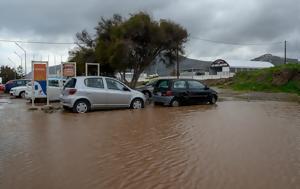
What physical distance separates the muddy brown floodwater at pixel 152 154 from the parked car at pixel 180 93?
604 cm

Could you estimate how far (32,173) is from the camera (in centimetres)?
630

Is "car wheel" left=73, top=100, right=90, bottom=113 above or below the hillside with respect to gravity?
below

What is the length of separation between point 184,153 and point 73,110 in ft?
30.6

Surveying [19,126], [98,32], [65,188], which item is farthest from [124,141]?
[98,32]

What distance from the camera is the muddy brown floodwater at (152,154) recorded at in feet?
19.1

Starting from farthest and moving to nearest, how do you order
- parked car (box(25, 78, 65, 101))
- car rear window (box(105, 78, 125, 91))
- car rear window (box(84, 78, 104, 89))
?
parked car (box(25, 78, 65, 101)), car rear window (box(105, 78, 125, 91)), car rear window (box(84, 78, 104, 89))

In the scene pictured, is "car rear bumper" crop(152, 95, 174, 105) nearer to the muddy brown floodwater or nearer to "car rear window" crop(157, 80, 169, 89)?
"car rear window" crop(157, 80, 169, 89)

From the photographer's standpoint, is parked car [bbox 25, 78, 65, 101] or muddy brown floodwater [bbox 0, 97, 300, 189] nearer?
muddy brown floodwater [bbox 0, 97, 300, 189]

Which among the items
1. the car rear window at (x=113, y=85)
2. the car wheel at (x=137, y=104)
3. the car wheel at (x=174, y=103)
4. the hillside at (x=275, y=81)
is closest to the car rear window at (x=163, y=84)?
the car wheel at (x=174, y=103)

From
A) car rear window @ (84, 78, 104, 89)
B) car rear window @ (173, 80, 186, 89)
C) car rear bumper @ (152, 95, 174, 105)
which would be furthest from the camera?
car rear window @ (173, 80, 186, 89)

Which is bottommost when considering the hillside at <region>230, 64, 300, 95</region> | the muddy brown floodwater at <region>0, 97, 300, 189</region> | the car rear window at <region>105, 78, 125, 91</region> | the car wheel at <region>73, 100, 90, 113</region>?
the muddy brown floodwater at <region>0, 97, 300, 189</region>

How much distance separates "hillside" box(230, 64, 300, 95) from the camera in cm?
3672

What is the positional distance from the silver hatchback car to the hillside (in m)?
21.7

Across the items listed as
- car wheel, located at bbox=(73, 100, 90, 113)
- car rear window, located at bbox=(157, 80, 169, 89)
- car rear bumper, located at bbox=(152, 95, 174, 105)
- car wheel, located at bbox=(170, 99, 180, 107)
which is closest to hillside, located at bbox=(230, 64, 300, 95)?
car rear window, located at bbox=(157, 80, 169, 89)
